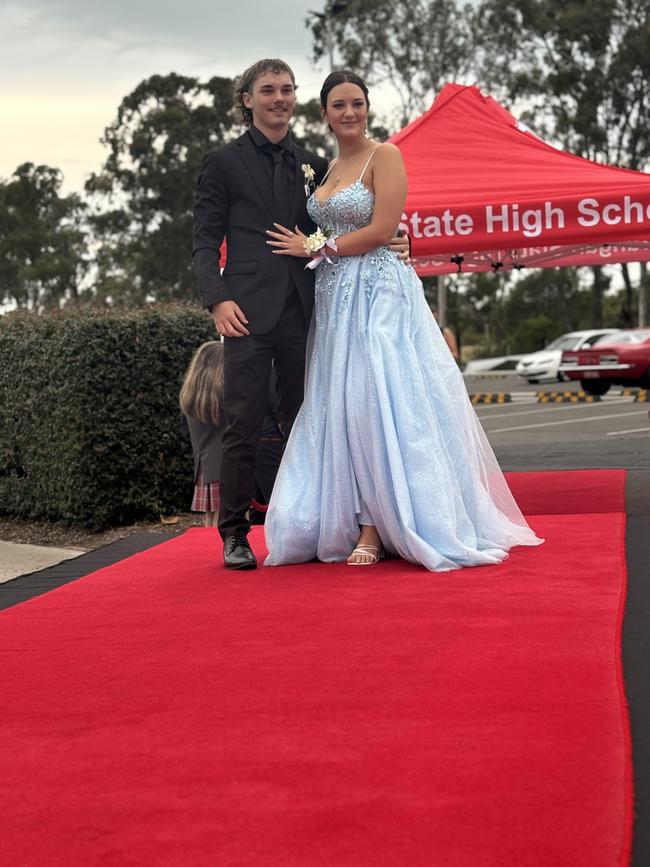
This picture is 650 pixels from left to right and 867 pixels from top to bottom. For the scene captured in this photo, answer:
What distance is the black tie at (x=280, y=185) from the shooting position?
556 cm

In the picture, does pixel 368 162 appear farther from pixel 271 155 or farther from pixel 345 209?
pixel 271 155

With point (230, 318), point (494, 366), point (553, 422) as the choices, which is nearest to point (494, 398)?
point (553, 422)

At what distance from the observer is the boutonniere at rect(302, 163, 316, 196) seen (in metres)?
5.62

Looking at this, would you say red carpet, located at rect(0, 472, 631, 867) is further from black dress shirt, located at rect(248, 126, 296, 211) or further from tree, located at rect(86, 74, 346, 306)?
tree, located at rect(86, 74, 346, 306)

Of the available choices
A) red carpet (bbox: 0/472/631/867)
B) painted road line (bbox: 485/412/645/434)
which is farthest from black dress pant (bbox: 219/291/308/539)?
painted road line (bbox: 485/412/645/434)

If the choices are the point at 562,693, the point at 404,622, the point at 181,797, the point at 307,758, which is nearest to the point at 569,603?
the point at 404,622

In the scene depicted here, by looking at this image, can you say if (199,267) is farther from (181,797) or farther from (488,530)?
(181,797)

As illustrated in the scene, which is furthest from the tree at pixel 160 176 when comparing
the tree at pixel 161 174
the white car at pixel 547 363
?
the white car at pixel 547 363

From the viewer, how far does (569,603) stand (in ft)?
14.3

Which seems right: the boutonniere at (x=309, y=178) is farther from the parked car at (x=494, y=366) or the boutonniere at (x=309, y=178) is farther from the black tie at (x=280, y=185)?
the parked car at (x=494, y=366)

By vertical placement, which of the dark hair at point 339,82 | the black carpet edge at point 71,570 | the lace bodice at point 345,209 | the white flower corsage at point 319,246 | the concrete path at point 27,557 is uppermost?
the dark hair at point 339,82

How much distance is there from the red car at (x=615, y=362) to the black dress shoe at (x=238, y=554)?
2025 cm

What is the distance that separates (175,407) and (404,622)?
4841 mm

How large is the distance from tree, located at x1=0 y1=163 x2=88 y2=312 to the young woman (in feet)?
160
